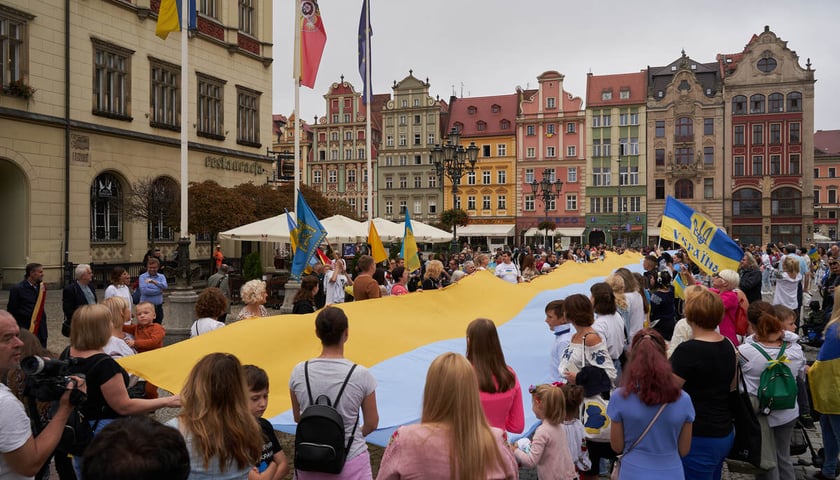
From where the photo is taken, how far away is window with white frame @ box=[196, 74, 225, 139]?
3055 cm

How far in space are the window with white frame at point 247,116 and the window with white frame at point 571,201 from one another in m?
38.6

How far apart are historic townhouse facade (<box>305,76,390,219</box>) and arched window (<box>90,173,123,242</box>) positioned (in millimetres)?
39980

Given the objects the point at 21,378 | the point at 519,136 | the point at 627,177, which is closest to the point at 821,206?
the point at 627,177

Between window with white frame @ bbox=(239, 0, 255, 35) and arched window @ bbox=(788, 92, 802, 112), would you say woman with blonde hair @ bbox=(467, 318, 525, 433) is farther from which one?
arched window @ bbox=(788, 92, 802, 112)

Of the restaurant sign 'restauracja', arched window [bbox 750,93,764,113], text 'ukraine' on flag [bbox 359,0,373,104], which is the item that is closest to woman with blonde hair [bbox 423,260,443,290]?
text 'ukraine' on flag [bbox 359,0,373,104]

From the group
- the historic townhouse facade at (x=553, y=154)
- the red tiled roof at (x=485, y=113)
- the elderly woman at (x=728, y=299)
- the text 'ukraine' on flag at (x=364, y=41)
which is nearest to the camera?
the elderly woman at (x=728, y=299)

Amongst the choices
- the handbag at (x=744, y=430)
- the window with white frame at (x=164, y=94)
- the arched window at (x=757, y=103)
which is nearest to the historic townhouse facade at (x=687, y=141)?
the arched window at (x=757, y=103)

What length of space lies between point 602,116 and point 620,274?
60.2 meters

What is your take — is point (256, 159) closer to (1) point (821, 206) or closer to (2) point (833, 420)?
(2) point (833, 420)

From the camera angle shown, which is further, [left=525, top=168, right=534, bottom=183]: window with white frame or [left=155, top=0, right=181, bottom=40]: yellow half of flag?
[left=525, top=168, right=534, bottom=183]: window with white frame

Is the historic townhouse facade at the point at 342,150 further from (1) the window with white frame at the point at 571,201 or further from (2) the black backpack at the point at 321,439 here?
(2) the black backpack at the point at 321,439

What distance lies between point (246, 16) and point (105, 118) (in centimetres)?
1087

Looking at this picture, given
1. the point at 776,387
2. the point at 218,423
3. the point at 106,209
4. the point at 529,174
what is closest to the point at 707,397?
the point at 776,387

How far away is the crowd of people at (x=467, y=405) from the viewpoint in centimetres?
283
